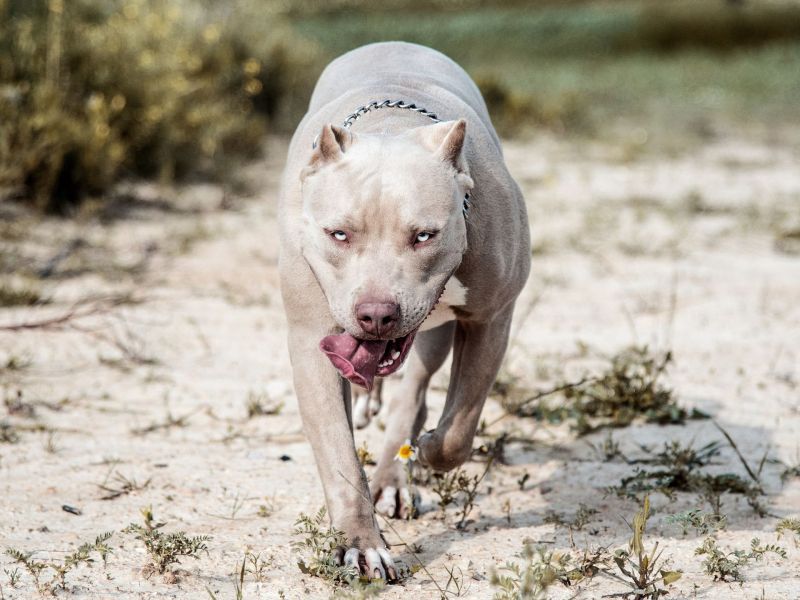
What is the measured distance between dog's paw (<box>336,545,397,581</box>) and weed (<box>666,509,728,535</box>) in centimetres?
80

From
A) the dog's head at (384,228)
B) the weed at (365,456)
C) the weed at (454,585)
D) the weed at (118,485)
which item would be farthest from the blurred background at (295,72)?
the weed at (454,585)

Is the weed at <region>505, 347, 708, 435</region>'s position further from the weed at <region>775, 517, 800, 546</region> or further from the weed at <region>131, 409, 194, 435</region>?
the weed at <region>131, 409, 194, 435</region>

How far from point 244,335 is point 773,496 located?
2.68 meters

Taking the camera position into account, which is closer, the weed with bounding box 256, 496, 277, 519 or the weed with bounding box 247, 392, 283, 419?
the weed with bounding box 256, 496, 277, 519

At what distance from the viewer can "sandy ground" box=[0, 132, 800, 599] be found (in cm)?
314

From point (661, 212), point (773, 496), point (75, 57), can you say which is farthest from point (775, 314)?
point (75, 57)

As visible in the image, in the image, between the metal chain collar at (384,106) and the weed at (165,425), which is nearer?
the metal chain collar at (384,106)

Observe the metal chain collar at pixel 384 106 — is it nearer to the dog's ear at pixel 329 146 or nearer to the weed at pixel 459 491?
the dog's ear at pixel 329 146

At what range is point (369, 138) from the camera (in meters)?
2.84

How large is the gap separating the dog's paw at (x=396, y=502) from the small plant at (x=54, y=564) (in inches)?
38.6

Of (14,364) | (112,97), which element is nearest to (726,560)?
(14,364)

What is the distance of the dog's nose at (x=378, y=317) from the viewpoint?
260cm

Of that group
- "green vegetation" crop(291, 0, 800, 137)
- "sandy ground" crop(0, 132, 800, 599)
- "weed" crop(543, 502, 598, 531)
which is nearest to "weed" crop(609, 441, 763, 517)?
"sandy ground" crop(0, 132, 800, 599)

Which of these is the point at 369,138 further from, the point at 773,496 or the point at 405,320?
the point at 773,496
